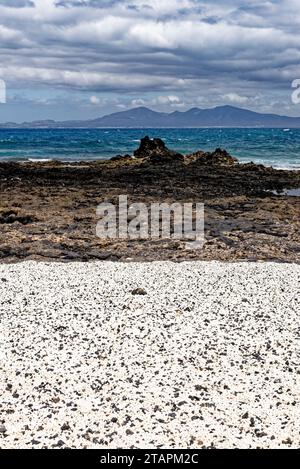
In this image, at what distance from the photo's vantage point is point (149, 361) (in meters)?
7.22

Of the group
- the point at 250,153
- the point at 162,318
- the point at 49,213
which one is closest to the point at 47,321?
the point at 162,318

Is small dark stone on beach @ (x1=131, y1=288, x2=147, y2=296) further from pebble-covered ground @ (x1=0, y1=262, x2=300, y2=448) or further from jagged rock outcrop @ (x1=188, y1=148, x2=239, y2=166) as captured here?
jagged rock outcrop @ (x1=188, y1=148, x2=239, y2=166)

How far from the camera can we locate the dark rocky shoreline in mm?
13695

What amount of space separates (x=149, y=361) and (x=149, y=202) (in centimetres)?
1291

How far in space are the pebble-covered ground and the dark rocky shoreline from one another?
2.73 metres

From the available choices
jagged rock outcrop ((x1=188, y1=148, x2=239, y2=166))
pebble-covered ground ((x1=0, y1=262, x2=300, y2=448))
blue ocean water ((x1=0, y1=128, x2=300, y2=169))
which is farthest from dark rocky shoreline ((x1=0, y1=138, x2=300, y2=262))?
blue ocean water ((x1=0, y1=128, x2=300, y2=169))

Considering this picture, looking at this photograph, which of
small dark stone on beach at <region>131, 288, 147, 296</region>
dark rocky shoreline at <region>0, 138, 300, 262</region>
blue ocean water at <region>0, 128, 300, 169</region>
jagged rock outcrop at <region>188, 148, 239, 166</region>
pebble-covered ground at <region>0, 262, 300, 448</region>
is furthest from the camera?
blue ocean water at <region>0, 128, 300, 169</region>

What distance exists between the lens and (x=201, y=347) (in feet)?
24.9

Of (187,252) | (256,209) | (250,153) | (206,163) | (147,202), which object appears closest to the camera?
(187,252)

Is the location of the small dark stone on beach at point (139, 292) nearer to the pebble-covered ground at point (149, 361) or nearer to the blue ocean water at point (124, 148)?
the pebble-covered ground at point (149, 361)

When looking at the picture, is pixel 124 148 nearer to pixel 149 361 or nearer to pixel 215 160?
pixel 215 160

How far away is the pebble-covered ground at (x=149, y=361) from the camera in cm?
579
